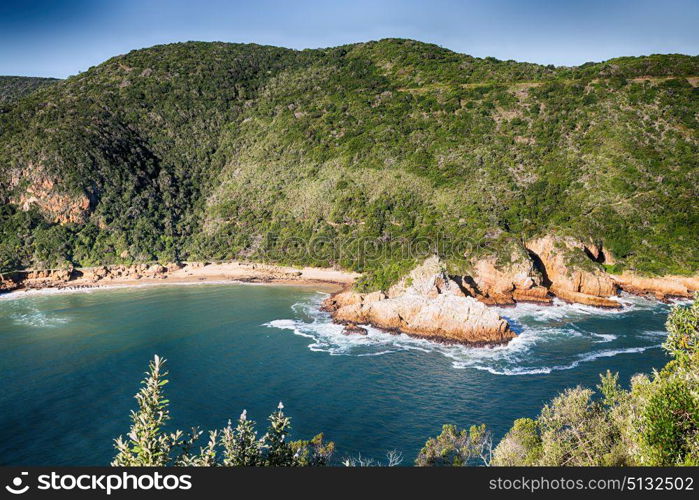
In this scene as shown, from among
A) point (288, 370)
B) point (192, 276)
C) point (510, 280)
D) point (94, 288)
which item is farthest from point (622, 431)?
point (94, 288)

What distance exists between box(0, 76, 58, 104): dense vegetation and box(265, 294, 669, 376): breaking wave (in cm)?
15920

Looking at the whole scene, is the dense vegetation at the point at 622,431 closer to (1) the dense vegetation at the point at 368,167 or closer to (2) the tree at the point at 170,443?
(2) the tree at the point at 170,443

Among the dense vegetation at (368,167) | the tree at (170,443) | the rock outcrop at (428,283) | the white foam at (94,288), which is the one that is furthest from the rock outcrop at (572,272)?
the tree at (170,443)

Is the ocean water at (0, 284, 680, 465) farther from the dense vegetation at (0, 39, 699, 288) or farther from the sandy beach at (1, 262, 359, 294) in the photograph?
the dense vegetation at (0, 39, 699, 288)

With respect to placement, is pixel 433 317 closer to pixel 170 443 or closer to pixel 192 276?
pixel 170 443

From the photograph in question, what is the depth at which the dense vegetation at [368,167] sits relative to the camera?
8031 cm

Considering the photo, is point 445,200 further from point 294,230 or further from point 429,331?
point 429,331

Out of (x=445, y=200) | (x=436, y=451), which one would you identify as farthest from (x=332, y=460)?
(x=445, y=200)

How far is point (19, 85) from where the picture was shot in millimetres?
165250

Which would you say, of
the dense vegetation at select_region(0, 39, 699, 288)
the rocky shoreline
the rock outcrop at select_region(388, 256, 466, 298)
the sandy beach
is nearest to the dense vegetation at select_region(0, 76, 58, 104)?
the dense vegetation at select_region(0, 39, 699, 288)

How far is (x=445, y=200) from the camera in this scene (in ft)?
286

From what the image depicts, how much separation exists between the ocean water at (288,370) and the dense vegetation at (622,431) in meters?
3.52

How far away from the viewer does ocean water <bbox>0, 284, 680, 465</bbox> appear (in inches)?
1286

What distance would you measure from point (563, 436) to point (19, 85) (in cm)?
21036
